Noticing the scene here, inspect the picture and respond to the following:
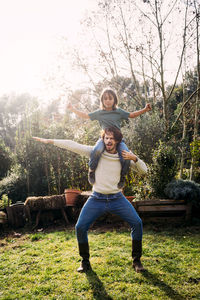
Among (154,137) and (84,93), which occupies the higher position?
(84,93)

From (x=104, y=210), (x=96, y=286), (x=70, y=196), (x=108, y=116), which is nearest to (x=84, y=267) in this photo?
(x=96, y=286)

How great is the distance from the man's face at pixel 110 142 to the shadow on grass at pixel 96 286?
153cm

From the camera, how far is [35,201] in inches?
242

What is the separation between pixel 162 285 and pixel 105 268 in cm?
79

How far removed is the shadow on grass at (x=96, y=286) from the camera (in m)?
2.58

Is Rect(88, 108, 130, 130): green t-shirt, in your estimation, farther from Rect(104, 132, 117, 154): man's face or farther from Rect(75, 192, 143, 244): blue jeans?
Rect(75, 192, 143, 244): blue jeans

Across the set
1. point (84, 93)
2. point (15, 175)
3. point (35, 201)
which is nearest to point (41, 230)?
point (35, 201)

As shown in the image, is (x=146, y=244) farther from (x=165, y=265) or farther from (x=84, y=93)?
(x=84, y=93)

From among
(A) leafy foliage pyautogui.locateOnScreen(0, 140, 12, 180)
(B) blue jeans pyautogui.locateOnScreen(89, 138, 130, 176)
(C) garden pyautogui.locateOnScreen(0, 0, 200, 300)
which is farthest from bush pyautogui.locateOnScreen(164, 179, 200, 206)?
(A) leafy foliage pyautogui.locateOnScreen(0, 140, 12, 180)

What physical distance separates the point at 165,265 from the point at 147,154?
4338 millimetres

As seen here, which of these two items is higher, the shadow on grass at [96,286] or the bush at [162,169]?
the bush at [162,169]

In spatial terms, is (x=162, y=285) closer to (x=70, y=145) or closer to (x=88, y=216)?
(x=88, y=216)

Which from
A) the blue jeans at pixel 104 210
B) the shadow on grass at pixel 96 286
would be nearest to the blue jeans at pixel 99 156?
the blue jeans at pixel 104 210

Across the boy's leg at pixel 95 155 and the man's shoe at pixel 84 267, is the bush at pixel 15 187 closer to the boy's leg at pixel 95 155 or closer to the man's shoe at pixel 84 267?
the man's shoe at pixel 84 267
